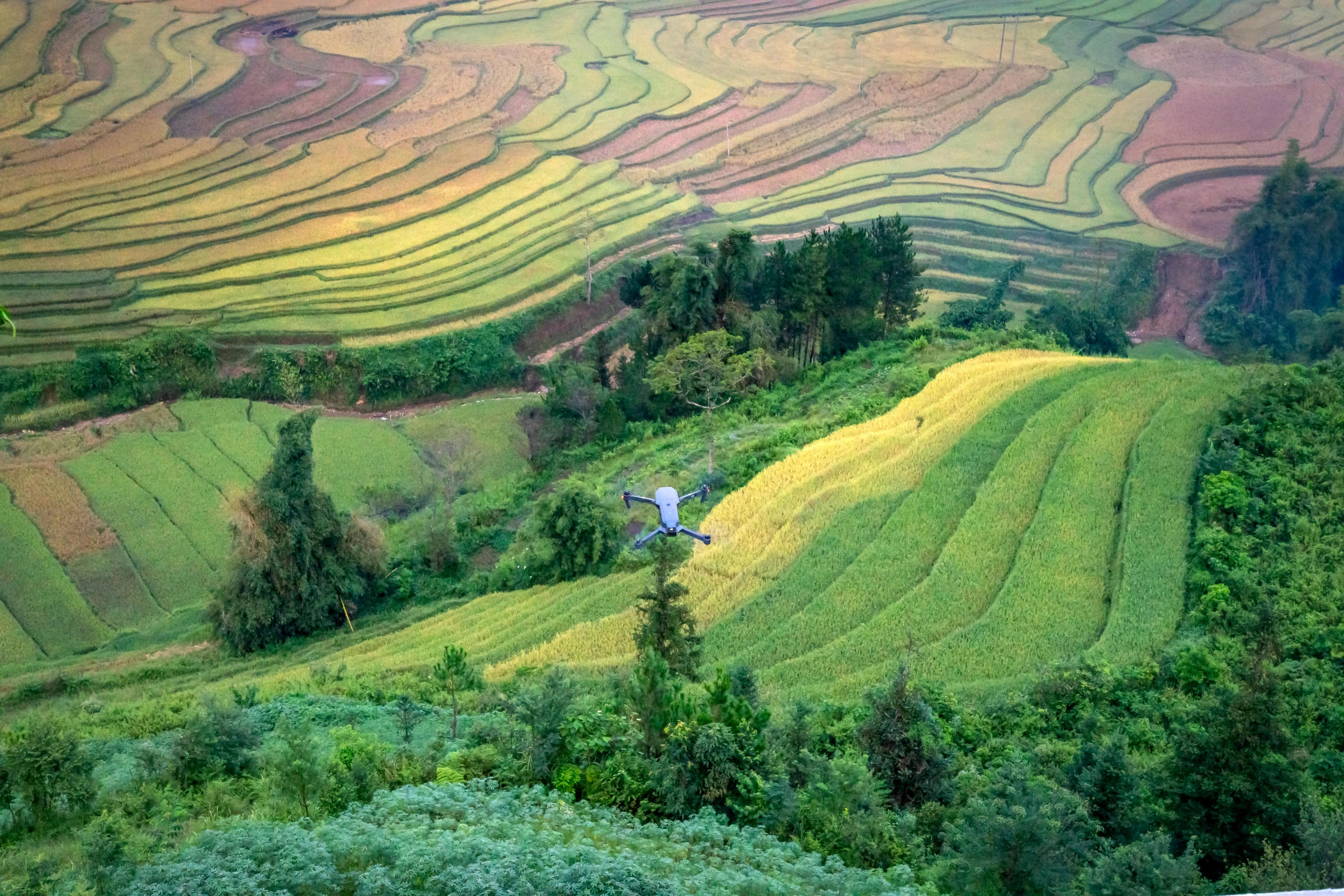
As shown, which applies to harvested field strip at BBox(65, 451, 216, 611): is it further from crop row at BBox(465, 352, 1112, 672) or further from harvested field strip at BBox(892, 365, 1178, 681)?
harvested field strip at BBox(892, 365, 1178, 681)

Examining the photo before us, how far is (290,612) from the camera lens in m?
13.3

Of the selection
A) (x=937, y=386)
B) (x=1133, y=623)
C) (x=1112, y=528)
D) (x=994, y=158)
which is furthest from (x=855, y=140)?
(x=1133, y=623)

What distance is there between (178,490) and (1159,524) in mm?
12543

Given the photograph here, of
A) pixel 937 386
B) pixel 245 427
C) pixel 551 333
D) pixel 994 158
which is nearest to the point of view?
pixel 937 386

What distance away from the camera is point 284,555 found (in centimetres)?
1301

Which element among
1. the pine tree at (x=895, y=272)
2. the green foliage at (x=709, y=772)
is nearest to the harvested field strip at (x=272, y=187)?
the pine tree at (x=895, y=272)

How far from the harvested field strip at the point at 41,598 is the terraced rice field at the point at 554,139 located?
4.78m

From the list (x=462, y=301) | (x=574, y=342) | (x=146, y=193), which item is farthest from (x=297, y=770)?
(x=146, y=193)

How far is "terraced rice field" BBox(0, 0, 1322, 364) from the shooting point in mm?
21234

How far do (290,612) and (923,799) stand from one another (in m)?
7.92

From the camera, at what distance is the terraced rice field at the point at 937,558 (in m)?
11.0

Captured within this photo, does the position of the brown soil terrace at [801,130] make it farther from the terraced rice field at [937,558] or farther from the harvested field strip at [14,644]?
the harvested field strip at [14,644]

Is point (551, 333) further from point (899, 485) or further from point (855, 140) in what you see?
point (855, 140)

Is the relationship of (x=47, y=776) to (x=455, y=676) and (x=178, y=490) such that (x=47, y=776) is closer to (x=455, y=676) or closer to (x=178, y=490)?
(x=455, y=676)
